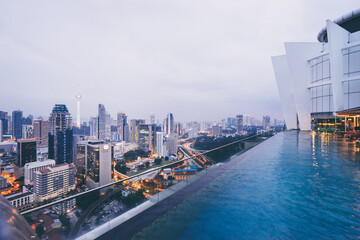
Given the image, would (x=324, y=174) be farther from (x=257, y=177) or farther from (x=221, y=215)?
(x=221, y=215)

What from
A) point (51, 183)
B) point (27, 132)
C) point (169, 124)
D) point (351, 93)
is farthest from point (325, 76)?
point (27, 132)

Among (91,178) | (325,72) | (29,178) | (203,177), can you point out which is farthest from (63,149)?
(325,72)

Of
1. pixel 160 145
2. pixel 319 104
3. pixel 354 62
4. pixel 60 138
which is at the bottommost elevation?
pixel 160 145

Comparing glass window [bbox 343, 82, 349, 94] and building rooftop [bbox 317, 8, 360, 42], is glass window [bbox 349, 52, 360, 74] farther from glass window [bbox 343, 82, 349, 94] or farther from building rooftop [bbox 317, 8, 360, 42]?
building rooftop [bbox 317, 8, 360, 42]

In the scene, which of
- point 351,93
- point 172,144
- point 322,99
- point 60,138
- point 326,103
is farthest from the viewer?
point 172,144

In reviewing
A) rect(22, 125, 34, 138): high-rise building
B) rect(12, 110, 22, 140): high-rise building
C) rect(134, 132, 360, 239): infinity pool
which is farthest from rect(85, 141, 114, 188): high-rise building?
rect(12, 110, 22, 140): high-rise building

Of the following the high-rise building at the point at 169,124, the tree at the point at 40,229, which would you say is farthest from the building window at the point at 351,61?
the high-rise building at the point at 169,124

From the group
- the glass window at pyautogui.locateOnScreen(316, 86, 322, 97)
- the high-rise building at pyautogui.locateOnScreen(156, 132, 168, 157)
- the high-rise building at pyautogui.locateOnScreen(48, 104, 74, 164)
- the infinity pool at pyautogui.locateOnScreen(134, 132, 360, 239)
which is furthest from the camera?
the high-rise building at pyautogui.locateOnScreen(156, 132, 168, 157)

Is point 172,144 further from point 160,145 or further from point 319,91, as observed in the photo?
point 319,91
